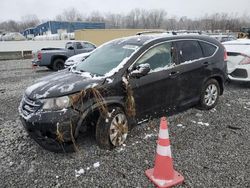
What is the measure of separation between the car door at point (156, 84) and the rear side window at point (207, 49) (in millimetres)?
1038

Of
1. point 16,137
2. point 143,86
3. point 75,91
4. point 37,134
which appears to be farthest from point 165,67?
point 16,137

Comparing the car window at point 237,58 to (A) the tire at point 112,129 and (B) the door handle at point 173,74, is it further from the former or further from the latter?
(A) the tire at point 112,129

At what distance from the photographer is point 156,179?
2.93 meters

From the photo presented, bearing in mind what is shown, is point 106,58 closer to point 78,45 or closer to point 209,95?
point 209,95

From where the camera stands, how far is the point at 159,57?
4207 mm

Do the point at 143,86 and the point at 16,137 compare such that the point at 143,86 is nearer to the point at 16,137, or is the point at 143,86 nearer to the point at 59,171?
the point at 59,171

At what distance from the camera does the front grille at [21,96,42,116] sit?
3307 millimetres

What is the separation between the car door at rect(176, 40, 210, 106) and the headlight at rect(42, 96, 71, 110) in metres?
2.21

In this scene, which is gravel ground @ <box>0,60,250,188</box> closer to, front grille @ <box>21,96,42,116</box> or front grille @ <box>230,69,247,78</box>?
front grille @ <box>21,96,42,116</box>

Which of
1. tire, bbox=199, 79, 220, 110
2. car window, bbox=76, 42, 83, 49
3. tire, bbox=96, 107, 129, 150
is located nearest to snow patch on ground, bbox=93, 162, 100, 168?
tire, bbox=96, 107, 129, 150

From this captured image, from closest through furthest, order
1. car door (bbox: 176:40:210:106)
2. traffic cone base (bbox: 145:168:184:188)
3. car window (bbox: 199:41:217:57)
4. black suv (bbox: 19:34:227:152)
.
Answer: traffic cone base (bbox: 145:168:184:188) → black suv (bbox: 19:34:227:152) → car door (bbox: 176:40:210:106) → car window (bbox: 199:41:217:57)

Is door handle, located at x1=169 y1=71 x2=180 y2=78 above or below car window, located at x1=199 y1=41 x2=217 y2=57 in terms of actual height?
below

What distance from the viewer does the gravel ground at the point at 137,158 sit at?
3.00 meters

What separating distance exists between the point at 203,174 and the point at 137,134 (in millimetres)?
1414
